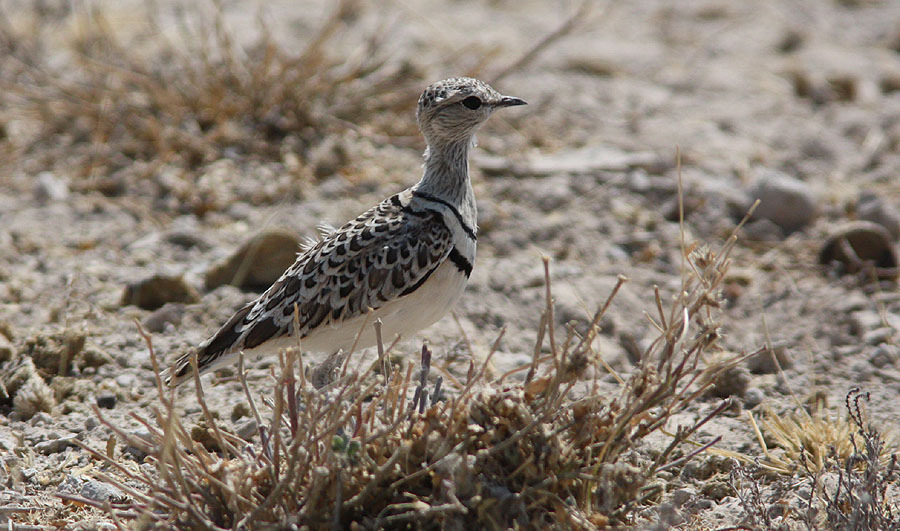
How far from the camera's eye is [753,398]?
12.6 ft

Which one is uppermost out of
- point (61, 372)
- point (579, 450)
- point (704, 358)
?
point (61, 372)

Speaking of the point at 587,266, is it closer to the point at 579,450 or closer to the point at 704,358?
the point at 704,358

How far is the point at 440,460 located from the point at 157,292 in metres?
2.30

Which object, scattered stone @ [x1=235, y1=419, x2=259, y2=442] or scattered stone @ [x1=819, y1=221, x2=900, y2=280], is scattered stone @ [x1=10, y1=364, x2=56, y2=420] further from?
scattered stone @ [x1=819, y1=221, x2=900, y2=280]

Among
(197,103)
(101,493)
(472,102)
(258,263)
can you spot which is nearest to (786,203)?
(472,102)

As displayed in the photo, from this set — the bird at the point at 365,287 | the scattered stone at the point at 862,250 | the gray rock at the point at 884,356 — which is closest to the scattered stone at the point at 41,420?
the bird at the point at 365,287

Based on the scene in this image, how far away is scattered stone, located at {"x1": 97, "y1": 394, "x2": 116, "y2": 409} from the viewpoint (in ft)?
12.4

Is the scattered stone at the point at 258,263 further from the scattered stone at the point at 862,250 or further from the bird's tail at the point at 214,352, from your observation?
the scattered stone at the point at 862,250

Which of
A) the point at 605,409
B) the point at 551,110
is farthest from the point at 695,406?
the point at 551,110

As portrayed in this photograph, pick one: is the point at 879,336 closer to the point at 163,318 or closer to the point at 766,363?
the point at 766,363

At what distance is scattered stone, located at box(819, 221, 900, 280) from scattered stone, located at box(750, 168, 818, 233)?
0.41m

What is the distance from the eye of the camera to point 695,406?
384cm

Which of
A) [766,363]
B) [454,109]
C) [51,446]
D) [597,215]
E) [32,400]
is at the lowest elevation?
[766,363]

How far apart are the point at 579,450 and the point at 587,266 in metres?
2.25
